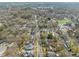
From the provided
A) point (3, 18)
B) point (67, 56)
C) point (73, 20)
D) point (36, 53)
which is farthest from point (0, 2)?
point (67, 56)

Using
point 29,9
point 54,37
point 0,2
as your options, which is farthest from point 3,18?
point 54,37

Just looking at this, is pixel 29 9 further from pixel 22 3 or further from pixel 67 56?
pixel 67 56

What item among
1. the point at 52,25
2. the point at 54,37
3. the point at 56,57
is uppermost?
the point at 52,25

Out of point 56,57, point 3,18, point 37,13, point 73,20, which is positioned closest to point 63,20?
point 73,20

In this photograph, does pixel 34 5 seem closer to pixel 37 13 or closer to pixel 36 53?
pixel 37 13

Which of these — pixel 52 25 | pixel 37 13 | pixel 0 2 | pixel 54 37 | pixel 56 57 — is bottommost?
pixel 56 57

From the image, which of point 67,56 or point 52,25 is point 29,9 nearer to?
point 52,25

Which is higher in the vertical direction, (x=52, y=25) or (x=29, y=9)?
(x=29, y=9)

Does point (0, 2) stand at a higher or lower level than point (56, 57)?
higher
